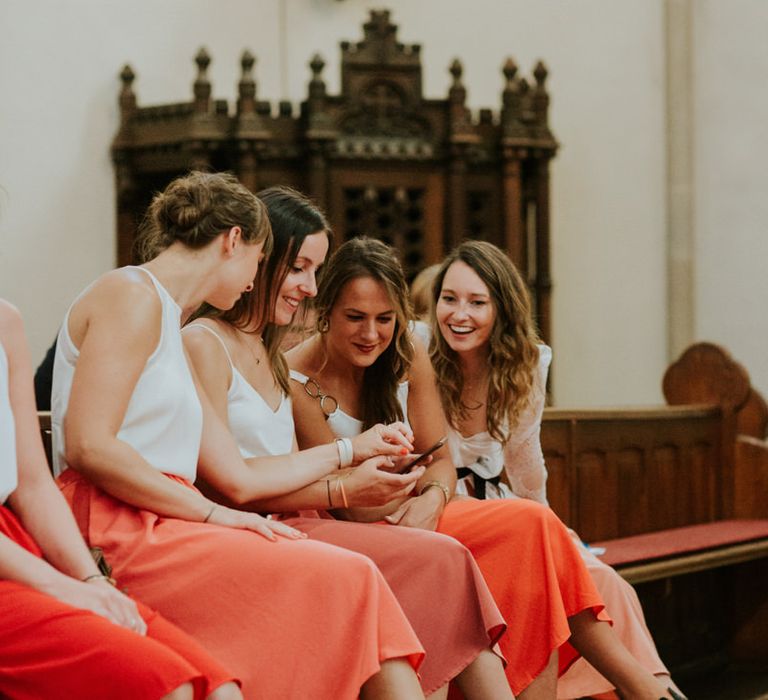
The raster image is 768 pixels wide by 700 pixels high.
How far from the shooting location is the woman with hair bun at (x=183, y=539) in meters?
2.70

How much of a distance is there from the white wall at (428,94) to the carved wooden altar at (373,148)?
0.28 metres

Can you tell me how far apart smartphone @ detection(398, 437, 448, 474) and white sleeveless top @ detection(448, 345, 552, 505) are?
0.32 meters

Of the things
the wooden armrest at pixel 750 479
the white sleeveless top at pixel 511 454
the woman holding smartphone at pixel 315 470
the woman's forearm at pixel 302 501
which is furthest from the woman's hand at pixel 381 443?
the wooden armrest at pixel 750 479

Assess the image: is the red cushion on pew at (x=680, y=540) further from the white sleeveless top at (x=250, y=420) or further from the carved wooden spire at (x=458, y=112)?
the carved wooden spire at (x=458, y=112)

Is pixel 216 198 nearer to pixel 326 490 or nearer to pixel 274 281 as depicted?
pixel 274 281

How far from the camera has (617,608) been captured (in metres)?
4.03

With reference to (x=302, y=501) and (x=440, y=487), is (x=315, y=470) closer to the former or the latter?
(x=302, y=501)

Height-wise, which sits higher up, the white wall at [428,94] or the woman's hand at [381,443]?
the white wall at [428,94]

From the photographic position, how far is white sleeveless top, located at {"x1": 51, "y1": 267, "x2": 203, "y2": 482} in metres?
2.86

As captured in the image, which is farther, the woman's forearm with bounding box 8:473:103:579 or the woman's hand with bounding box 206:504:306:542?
the woman's hand with bounding box 206:504:306:542

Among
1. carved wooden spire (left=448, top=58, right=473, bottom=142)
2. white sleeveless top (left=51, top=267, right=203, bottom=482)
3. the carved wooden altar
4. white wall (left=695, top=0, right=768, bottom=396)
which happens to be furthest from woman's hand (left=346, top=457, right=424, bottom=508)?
white wall (left=695, top=0, right=768, bottom=396)

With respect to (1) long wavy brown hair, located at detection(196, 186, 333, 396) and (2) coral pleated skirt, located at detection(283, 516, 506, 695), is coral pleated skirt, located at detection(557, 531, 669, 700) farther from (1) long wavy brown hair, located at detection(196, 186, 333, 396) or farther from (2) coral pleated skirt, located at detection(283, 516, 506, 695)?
(1) long wavy brown hair, located at detection(196, 186, 333, 396)

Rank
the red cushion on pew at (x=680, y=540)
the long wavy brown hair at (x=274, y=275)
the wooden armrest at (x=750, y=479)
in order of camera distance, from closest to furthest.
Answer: the long wavy brown hair at (x=274, y=275), the red cushion on pew at (x=680, y=540), the wooden armrest at (x=750, y=479)

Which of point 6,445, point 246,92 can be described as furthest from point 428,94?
point 6,445
